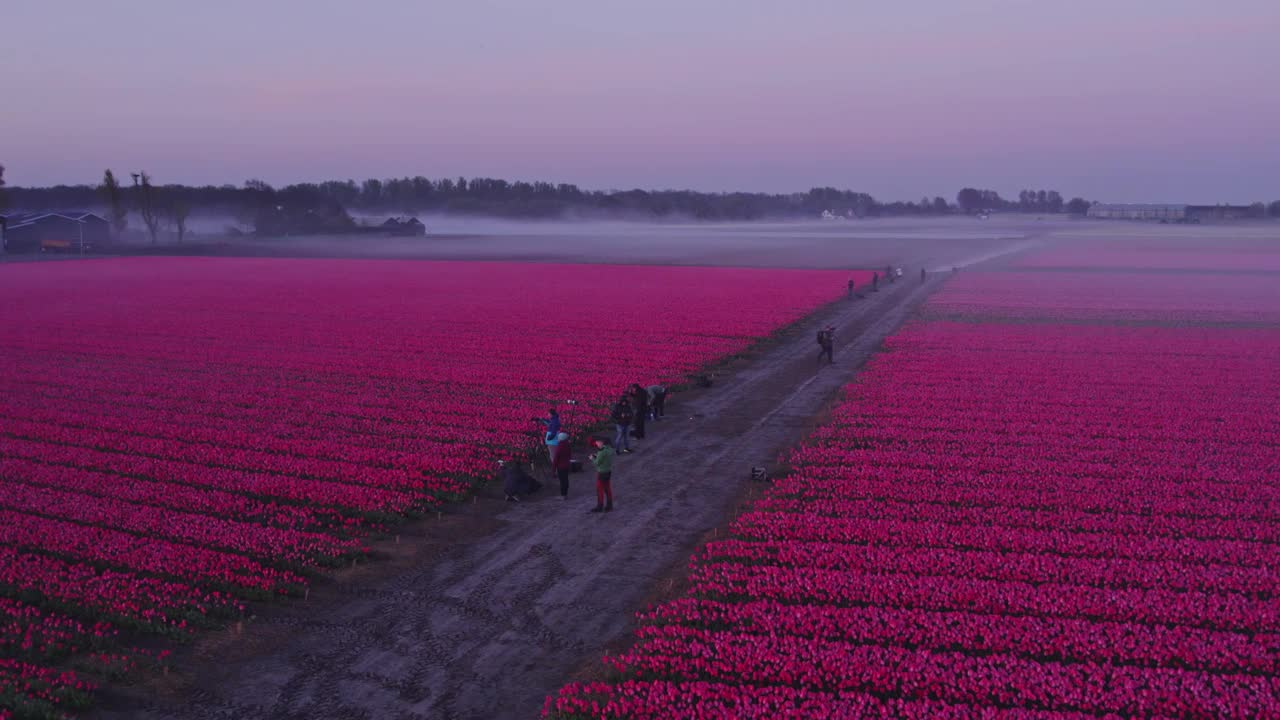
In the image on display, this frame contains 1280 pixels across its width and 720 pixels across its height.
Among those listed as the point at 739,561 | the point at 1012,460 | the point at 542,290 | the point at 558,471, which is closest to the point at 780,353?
the point at 1012,460

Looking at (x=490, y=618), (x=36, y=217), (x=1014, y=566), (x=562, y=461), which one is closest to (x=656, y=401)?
(x=562, y=461)

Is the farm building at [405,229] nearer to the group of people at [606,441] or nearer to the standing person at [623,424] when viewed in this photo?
the group of people at [606,441]

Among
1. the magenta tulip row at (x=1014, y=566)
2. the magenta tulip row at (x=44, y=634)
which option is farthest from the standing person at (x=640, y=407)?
the magenta tulip row at (x=44, y=634)

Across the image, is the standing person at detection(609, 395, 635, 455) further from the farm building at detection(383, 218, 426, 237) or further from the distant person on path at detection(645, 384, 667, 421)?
the farm building at detection(383, 218, 426, 237)

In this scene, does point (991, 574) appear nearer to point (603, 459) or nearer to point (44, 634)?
point (603, 459)

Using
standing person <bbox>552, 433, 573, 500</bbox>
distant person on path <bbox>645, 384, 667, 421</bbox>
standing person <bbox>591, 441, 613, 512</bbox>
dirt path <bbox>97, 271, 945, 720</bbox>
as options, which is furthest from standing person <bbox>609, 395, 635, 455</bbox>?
standing person <bbox>591, 441, 613, 512</bbox>

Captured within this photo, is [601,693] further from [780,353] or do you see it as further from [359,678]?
[780,353]
